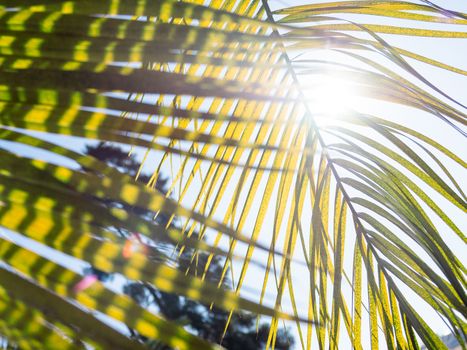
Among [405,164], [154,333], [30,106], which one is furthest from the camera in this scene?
[405,164]

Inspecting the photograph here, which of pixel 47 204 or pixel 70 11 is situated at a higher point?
pixel 70 11

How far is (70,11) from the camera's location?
365 mm

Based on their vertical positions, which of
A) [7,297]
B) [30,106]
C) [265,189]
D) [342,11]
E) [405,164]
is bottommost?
[7,297]

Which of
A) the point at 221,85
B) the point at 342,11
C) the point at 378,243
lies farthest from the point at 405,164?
the point at 221,85

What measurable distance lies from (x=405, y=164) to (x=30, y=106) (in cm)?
68

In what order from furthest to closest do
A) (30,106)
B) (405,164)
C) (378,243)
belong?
1. (378,243)
2. (405,164)
3. (30,106)

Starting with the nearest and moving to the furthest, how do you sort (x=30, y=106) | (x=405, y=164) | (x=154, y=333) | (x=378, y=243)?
(x=154, y=333) < (x=30, y=106) < (x=405, y=164) < (x=378, y=243)

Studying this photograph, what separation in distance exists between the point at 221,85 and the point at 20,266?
0.64ft

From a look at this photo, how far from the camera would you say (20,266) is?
0.27 metres

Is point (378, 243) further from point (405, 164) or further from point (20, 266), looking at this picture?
point (20, 266)

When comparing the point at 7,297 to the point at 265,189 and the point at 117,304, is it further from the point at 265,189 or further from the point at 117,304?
the point at 265,189

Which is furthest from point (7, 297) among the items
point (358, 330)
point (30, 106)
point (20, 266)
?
point (358, 330)

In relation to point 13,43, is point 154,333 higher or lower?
lower

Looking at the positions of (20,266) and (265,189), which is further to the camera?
(265,189)
